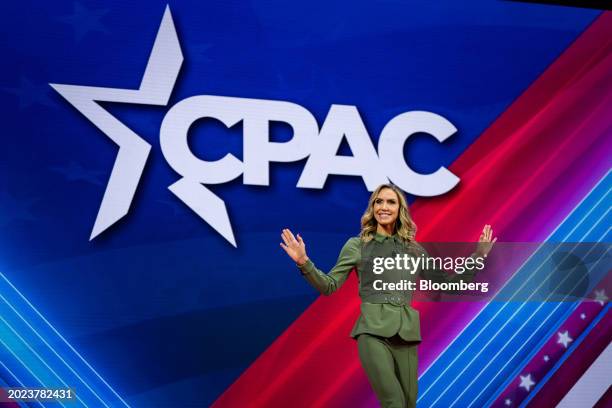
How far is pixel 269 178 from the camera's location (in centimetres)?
456

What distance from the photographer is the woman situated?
3.39 metres

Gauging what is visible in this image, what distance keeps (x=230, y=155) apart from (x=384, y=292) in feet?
4.56

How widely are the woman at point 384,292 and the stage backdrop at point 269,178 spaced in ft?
3.14

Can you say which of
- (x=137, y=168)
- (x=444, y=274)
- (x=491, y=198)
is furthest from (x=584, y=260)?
(x=137, y=168)

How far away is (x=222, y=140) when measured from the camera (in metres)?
4.52

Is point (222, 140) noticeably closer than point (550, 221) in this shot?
Yes

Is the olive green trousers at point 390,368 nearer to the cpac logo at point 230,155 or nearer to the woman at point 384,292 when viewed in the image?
the woman at point 384,292

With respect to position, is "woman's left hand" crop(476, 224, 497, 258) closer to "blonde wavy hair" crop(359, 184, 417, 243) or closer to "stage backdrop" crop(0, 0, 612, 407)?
"blonde wavy hair" crop(359, 184, 417, 243)

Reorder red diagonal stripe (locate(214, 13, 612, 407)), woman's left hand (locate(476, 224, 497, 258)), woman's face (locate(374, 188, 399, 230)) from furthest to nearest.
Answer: red diagonal stripe (locate(214, 13, 612, 407)) < woman's left hand (locate(476, 224, 497, 258)) < woman's face (locate(374, 188, 399, 230))

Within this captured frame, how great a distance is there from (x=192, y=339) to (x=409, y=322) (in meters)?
1.40

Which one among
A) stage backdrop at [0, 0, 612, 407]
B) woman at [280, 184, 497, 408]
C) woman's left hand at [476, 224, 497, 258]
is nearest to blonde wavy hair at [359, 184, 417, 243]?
woman at [280, 184, 497, 408]

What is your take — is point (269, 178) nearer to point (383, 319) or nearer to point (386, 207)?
point (386, 207)

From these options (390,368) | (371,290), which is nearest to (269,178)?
(371,290)

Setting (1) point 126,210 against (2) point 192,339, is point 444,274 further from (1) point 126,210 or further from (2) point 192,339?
(1) point 126,210
